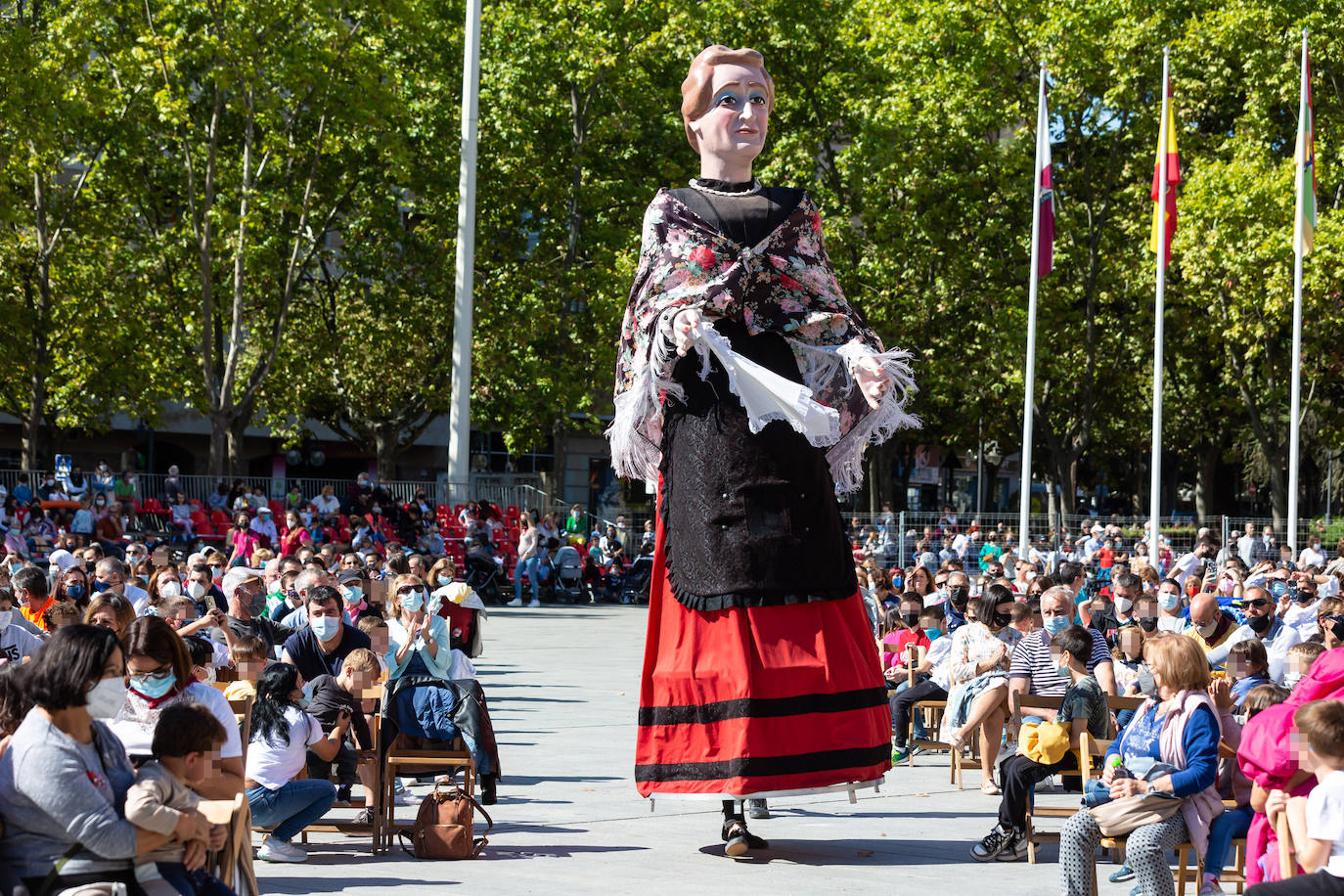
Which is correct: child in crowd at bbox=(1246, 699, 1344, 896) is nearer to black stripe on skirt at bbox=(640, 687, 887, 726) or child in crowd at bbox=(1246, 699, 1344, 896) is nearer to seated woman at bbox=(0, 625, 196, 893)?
black stripe on skirt at bbox=(640, 687, 887, 726)

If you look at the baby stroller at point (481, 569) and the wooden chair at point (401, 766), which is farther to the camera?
the baby stroller at point (481, 569)

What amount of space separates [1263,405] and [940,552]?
12897 mm

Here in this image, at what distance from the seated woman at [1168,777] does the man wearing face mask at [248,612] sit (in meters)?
4.66

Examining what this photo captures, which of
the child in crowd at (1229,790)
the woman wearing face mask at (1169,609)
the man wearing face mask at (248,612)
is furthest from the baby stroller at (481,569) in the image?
the child in crowd at (1229,790)

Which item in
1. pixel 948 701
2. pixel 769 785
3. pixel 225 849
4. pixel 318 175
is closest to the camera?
pixel 225 849

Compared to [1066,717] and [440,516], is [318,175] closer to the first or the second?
[440,516]

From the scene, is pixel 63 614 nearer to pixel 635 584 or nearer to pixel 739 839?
pixel 739 839

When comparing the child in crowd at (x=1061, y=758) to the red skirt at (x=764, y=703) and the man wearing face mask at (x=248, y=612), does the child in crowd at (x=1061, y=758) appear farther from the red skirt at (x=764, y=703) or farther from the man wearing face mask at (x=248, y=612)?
the man wearing face mask at (x=248, y=612)

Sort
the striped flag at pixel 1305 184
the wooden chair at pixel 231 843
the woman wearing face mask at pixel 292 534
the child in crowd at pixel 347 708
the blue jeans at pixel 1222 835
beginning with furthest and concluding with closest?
the woman wearing face mask at pixel 292 534, the striped flag at pixel 1305 184, the child in crowd at pixel 347 708, the blue jeans at pixel 1222 835, the wooden chair at pixel 231 843

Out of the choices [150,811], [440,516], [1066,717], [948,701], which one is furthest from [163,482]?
[150,811]

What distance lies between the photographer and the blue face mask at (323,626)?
8.88 metres

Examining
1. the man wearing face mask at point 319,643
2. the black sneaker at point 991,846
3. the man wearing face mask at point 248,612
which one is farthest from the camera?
the man wearing face mask at point 248,612

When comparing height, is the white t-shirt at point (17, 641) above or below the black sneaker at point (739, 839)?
above

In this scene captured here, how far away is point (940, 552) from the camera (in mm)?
28969
